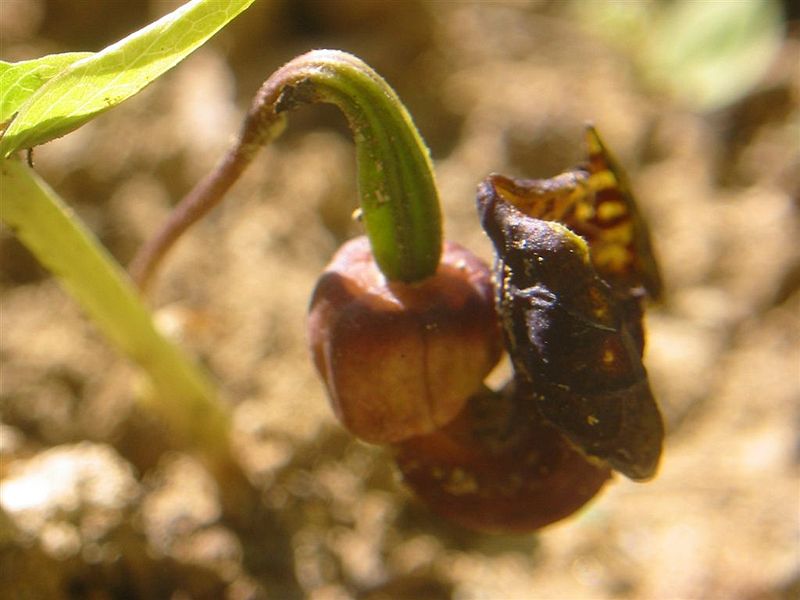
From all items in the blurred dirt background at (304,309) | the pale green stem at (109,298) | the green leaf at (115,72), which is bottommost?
the blurred dirt background at (304,309)

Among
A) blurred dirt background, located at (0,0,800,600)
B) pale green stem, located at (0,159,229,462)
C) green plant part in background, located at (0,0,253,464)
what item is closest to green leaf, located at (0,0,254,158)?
green plant part in background, located at (0,0,253,464)

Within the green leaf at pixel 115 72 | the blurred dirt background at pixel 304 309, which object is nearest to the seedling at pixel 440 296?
the green leaf at pixel 115 72

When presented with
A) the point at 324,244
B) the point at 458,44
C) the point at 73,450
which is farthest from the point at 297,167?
the point at 73,450

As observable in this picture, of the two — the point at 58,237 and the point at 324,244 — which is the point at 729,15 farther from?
the point at 58,237

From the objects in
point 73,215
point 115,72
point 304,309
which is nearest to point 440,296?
point 115,72

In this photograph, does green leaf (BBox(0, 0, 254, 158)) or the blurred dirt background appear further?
the blurred dirt background

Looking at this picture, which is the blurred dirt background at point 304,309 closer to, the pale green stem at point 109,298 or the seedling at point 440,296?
the pale green stem at point 109,298

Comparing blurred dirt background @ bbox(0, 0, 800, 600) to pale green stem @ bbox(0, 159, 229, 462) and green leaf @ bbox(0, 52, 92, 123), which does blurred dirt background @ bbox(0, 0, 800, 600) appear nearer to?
pale green stem @ bbox(0, 159, 229, 462)

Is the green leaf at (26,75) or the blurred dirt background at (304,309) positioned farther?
the blurred dirt background at (304,309)
